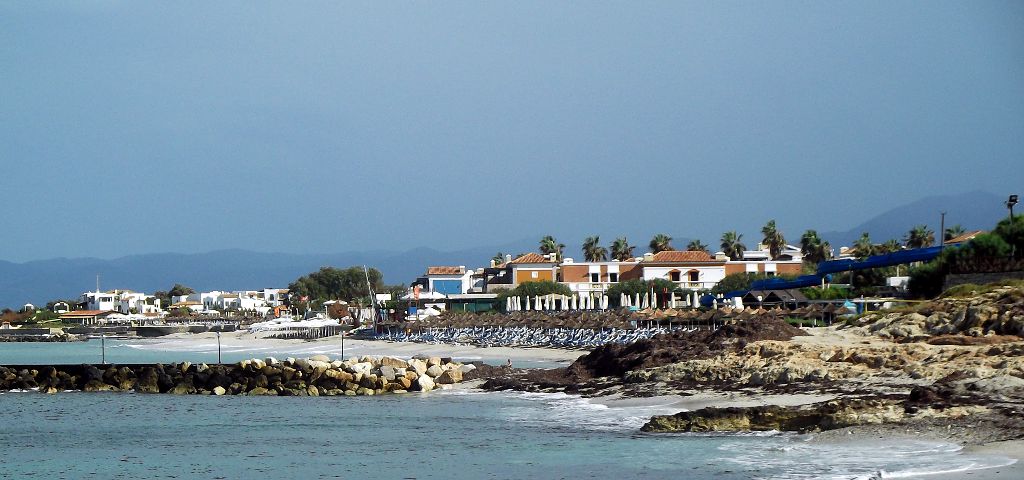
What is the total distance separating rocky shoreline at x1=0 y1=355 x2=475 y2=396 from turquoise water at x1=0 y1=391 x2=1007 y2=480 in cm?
259

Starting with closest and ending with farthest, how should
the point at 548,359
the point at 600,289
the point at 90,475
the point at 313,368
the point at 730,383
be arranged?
1. the point at 90,475
2. the point at 730,383
3. the point at 313,368
4. the point at 548,359
5. the point at 600,289

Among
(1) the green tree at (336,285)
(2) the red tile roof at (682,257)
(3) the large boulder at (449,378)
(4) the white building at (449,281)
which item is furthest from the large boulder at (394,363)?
(1) the green tree at (336,285)

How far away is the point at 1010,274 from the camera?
41844 mm

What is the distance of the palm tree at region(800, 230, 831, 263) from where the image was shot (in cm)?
8888

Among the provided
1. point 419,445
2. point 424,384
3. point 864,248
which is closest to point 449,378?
point 424,384

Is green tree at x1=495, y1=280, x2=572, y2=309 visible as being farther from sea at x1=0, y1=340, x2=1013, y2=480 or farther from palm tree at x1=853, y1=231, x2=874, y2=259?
sea at x1=0, y1=340, x2=1013, y2=480

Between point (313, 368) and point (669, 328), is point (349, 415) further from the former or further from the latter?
point (669, 328)

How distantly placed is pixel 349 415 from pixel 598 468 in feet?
39.3

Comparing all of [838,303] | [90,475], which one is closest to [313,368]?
[90,475]

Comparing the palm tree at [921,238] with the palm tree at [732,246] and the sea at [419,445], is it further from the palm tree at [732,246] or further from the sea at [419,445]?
the sea at [419,445]

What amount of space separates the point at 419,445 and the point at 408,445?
0.25 meters

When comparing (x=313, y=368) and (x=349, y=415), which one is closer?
(x=349, y=415)

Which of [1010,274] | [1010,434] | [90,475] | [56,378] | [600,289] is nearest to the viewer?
[1010,434]

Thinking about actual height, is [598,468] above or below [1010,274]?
below
